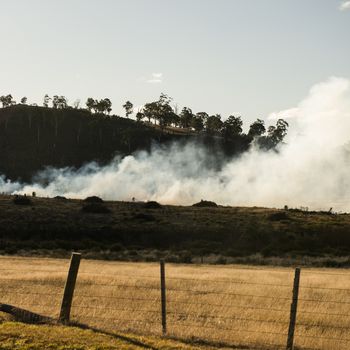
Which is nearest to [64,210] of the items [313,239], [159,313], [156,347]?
[313,239]

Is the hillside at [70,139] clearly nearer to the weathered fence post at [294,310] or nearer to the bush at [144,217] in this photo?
the bush at [144,217]

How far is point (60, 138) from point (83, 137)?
250 inches

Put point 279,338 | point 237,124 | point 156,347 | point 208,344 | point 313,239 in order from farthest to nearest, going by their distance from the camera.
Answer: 1. point 237,124
2. point 313,239
3. point 279,338
4. point 208,344
5. point 156,347

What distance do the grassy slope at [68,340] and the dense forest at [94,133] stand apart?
117 m

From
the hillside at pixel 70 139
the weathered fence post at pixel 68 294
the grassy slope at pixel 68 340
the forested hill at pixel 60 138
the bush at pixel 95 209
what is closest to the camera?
the grassy slope at pixel 68 340

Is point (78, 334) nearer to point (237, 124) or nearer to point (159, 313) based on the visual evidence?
point (159, 313)

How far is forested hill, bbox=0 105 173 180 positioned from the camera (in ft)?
438

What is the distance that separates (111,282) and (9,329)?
946 cm

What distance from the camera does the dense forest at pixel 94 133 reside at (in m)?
136

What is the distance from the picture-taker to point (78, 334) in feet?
39.0

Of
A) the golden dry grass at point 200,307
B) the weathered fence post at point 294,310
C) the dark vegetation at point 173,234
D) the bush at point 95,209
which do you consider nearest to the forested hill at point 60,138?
the bush at point 95,209

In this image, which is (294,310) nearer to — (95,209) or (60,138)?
(95,209)

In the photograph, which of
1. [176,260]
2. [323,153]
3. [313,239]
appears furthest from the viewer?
[323,153]

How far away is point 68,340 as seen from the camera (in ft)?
37.1
